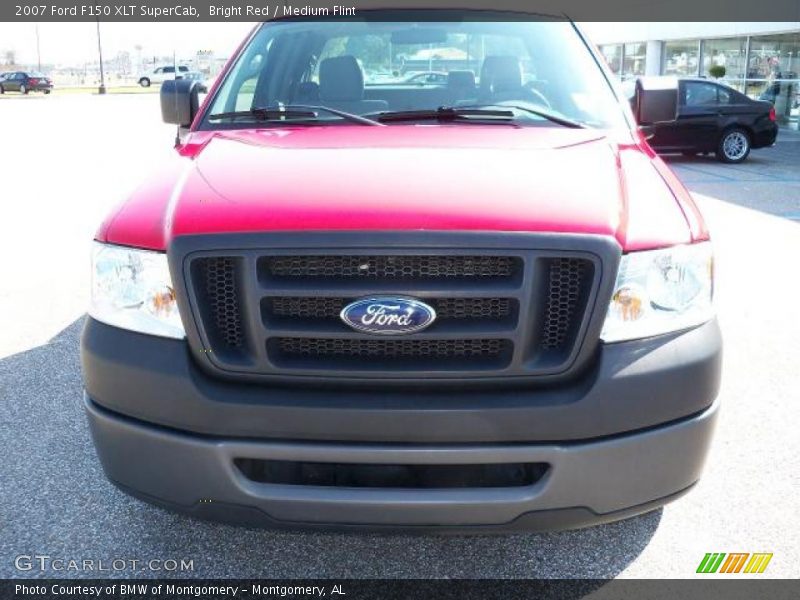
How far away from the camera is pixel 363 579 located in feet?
9.09

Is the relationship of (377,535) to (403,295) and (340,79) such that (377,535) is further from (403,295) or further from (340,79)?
(340,79)

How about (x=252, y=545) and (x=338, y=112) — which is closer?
(x=252, y=545)

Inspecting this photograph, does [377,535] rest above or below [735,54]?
below

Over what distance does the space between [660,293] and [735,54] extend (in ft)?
74.9

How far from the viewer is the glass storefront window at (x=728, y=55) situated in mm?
22234

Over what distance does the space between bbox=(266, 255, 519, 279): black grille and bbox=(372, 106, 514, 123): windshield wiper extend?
4.18ft

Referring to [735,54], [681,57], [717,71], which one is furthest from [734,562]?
[681,57]

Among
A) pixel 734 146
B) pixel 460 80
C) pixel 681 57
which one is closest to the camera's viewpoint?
pixel 460 80

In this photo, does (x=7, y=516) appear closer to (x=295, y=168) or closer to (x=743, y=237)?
(x=295, y=168)

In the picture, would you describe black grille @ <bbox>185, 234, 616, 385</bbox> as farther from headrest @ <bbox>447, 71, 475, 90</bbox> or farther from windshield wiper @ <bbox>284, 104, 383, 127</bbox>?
headrest @ <bbox>447, 71, 475, 90</bbox>

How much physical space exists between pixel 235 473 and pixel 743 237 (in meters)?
7.41

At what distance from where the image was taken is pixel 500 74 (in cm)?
379

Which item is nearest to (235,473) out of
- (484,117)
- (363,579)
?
(363,579)

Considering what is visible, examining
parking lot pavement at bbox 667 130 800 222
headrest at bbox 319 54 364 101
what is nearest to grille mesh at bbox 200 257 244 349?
headrest at bbox 319 54 364 101
